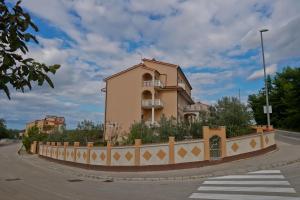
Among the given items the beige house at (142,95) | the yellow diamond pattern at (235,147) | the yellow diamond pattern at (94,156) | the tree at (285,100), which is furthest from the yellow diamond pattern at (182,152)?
the tree at (285,100)

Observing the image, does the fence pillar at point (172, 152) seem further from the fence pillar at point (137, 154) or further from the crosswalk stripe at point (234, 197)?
the crosswalk stripe at point (234, 197)

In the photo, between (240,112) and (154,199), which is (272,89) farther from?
(154,199)

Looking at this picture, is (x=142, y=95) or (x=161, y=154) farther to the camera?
(x=142, y=95)

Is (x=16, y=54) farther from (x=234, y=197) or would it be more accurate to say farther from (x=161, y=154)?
(x=161, y=154)

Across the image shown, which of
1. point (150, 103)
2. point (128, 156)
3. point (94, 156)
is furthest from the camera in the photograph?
point (150, 103)

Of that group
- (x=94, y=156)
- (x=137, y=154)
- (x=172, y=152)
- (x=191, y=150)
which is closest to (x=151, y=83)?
(x=94, y=156)

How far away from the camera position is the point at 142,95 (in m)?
47.1

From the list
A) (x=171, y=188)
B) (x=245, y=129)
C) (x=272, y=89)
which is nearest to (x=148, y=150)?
(x=171, y=188)

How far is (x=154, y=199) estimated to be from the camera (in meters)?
10.8

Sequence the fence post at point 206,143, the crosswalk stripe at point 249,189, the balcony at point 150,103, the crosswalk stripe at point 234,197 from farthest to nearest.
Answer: the balcony at point 150,103, the fence post at point 206,143, the crosswalk stripe at point 249,189, the crosswalk stripe at point 234,197

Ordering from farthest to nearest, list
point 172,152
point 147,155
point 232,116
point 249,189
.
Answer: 1. point 232,116
2. point 147,155
3. point 172,152
4. point 249,189

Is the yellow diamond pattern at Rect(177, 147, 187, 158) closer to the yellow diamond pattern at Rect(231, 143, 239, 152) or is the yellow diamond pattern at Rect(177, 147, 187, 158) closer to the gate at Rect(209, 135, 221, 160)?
the gate at Rect(209, 135, 221, 160)

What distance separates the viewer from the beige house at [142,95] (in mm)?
46719

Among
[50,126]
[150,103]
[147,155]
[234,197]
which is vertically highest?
[150,103]
